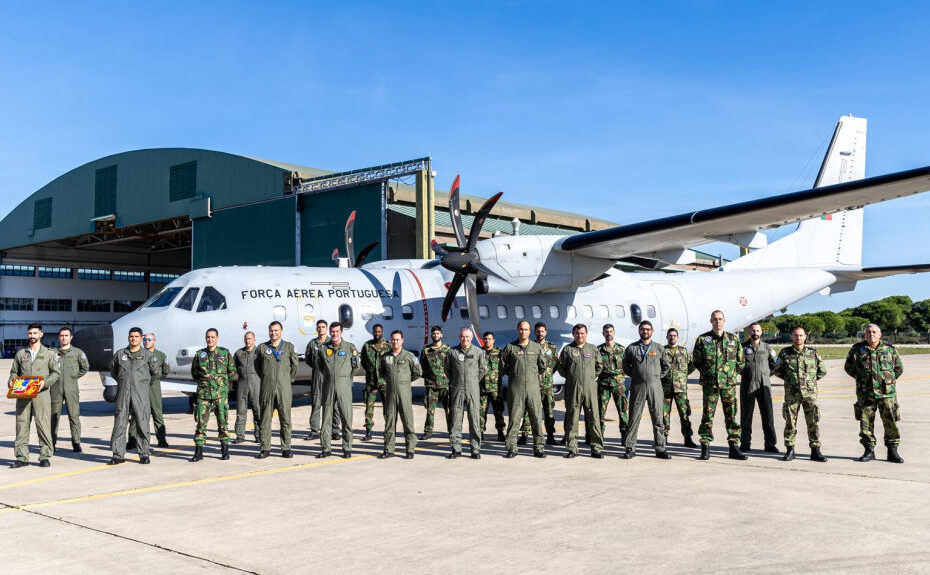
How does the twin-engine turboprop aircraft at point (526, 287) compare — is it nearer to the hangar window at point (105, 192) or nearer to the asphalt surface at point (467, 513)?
the asphalt surface at point (467, 513)

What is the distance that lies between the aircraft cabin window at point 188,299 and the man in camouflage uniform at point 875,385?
10518 millimetres

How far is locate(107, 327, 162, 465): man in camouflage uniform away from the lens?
9648 mm

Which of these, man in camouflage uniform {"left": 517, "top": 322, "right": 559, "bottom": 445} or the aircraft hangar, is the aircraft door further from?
the aircraft hangar

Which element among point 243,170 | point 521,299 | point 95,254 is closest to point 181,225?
point 243,170

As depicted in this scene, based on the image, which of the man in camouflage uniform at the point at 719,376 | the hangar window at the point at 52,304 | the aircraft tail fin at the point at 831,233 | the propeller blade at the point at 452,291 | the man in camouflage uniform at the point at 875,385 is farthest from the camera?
the hangar window at the point at 52,304

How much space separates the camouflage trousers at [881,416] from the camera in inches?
361

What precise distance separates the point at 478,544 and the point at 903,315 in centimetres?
10197

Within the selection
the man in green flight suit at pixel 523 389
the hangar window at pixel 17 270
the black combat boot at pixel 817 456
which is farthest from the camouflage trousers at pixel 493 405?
the hangar window at pixel 17 270

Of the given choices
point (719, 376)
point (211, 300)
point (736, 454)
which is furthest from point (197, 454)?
point (736, 454)

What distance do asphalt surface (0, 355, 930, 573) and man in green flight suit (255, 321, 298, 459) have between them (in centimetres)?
25

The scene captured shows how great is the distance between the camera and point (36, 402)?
964 cm

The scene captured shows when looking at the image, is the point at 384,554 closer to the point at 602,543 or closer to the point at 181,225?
the point at 602,543

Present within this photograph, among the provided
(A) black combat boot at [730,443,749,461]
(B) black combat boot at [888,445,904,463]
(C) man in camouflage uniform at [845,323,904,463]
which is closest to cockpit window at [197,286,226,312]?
(A) black combat boot at [730,443,749,461]

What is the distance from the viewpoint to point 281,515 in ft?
22.6
